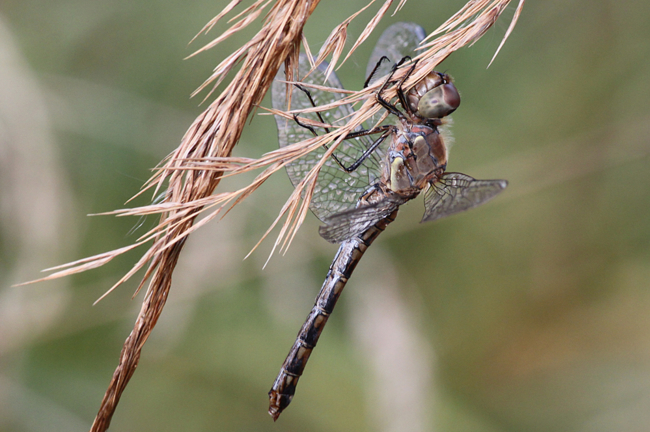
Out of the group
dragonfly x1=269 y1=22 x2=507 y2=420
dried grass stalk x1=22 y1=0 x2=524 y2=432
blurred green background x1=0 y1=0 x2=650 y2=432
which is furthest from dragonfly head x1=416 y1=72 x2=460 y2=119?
blurred green background x1=0 y1=0 x2=650 y2=432

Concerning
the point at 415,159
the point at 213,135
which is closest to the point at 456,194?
the point at 415,159

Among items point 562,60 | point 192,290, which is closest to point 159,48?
point 192,290

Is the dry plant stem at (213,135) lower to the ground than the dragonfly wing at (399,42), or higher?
lower

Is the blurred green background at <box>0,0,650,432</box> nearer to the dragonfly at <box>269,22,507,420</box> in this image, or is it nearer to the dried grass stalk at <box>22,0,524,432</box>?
the dragonfly at <box>269,22,507,420</box>

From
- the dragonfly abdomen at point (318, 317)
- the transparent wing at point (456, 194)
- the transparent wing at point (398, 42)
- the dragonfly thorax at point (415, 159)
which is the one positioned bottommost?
the dragonfly abdomen at point (318, 317)

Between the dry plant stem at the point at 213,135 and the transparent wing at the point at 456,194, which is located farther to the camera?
the transparent wing at the point at 456,194

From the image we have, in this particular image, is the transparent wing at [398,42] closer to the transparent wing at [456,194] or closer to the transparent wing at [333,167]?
the transparent wing at [333,167]

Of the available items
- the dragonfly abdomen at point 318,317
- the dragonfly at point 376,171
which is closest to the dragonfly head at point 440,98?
the dragonfly at point 376,171
